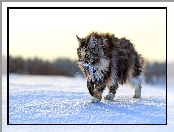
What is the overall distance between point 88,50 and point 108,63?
0.17 meters

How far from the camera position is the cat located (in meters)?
3.12

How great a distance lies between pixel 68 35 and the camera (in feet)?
10.5

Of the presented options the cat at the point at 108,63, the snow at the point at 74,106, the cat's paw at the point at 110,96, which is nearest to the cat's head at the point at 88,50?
the cat at the point at 108,63

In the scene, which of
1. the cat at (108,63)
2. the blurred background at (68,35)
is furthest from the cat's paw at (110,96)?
the blurred background at (68,35)

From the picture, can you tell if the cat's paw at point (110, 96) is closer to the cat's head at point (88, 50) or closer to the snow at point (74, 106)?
the snow at point (74, 106)

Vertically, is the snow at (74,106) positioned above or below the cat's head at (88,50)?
below

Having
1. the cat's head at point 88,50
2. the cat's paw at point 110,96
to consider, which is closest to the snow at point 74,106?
the cat's paw at point 110,96

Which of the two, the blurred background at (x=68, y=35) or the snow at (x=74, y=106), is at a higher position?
the blurred background at (x=68, y=35)

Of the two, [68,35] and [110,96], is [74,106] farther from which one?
[68,35]

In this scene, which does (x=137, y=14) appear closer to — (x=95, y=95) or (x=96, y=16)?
(x=96, y=16)

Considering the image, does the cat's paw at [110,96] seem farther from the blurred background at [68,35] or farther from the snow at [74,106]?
the blurred background at [68,35]

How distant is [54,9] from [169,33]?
806mm

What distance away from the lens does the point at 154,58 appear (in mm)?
3174

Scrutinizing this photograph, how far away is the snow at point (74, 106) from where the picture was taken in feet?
10.3
